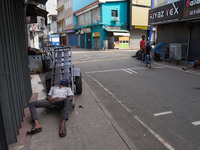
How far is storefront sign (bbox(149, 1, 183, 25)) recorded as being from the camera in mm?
12508

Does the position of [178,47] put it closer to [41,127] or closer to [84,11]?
[41,127]

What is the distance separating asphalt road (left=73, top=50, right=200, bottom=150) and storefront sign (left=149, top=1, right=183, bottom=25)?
19.5ft

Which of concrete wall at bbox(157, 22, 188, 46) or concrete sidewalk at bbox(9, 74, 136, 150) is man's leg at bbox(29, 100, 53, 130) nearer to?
concrete sidewalk at bbox(9, 74, 136, 150)

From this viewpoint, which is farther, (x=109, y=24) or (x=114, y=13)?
(x=114, y=13)

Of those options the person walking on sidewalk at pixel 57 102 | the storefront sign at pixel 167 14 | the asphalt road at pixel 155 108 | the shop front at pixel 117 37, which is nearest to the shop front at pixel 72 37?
the shop front at pixel 117 37

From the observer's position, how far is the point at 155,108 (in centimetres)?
517

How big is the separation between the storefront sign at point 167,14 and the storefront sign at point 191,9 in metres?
0.65

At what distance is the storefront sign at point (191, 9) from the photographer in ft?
35.0

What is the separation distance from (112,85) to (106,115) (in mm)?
3152

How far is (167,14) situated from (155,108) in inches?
430

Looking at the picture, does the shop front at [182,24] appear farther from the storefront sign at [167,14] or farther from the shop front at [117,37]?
the shop front at [117,37]

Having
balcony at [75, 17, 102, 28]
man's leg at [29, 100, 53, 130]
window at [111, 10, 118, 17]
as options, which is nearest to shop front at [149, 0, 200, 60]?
man's leg at [29, 100, 53, 130]

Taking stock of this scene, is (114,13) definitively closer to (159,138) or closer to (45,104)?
(45,104)

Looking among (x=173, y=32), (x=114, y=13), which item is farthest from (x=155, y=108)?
(x=114, y=13)
